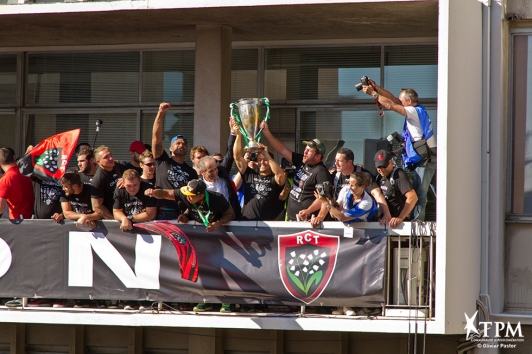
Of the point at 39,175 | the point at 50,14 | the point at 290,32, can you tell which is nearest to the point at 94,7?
the point at 50,14

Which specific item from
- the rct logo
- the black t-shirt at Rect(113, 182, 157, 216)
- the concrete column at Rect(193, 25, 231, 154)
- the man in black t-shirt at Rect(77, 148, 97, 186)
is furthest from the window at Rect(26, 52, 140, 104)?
the rct logo

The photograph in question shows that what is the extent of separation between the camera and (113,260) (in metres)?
9.32

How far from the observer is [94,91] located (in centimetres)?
1313

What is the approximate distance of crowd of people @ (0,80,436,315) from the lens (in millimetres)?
8742

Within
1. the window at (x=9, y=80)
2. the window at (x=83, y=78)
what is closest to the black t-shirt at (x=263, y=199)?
the window at (x=83, y=78)

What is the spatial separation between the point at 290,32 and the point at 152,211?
12.8ft

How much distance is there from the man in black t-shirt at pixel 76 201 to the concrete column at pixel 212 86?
2289 mm

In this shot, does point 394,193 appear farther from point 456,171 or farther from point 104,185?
point 104,185

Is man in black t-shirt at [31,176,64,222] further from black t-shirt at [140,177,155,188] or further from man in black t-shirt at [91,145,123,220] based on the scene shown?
black t-shirt at [140,177,155,188]

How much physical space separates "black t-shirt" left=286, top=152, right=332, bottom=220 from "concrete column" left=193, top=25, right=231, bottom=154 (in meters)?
2.31

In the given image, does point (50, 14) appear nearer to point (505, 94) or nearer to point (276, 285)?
point (276, 285)

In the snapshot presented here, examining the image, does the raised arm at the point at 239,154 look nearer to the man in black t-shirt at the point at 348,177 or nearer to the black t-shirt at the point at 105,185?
the man in black t-shirt at the point at 348,177

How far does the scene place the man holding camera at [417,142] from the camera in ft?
29.4

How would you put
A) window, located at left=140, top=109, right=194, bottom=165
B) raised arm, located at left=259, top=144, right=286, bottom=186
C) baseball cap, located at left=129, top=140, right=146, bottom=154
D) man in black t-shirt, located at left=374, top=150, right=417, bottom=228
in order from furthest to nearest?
window, located at left=140, top=109, right=194, bottom=165 < baseball cap, located at left=129, top=140, right=146, bottom=154 < raised arm, located at left=259, top=144, right=286, bottom=186 < man in black t-shirt, located at left=374, top=150, right=417, bottom=228
